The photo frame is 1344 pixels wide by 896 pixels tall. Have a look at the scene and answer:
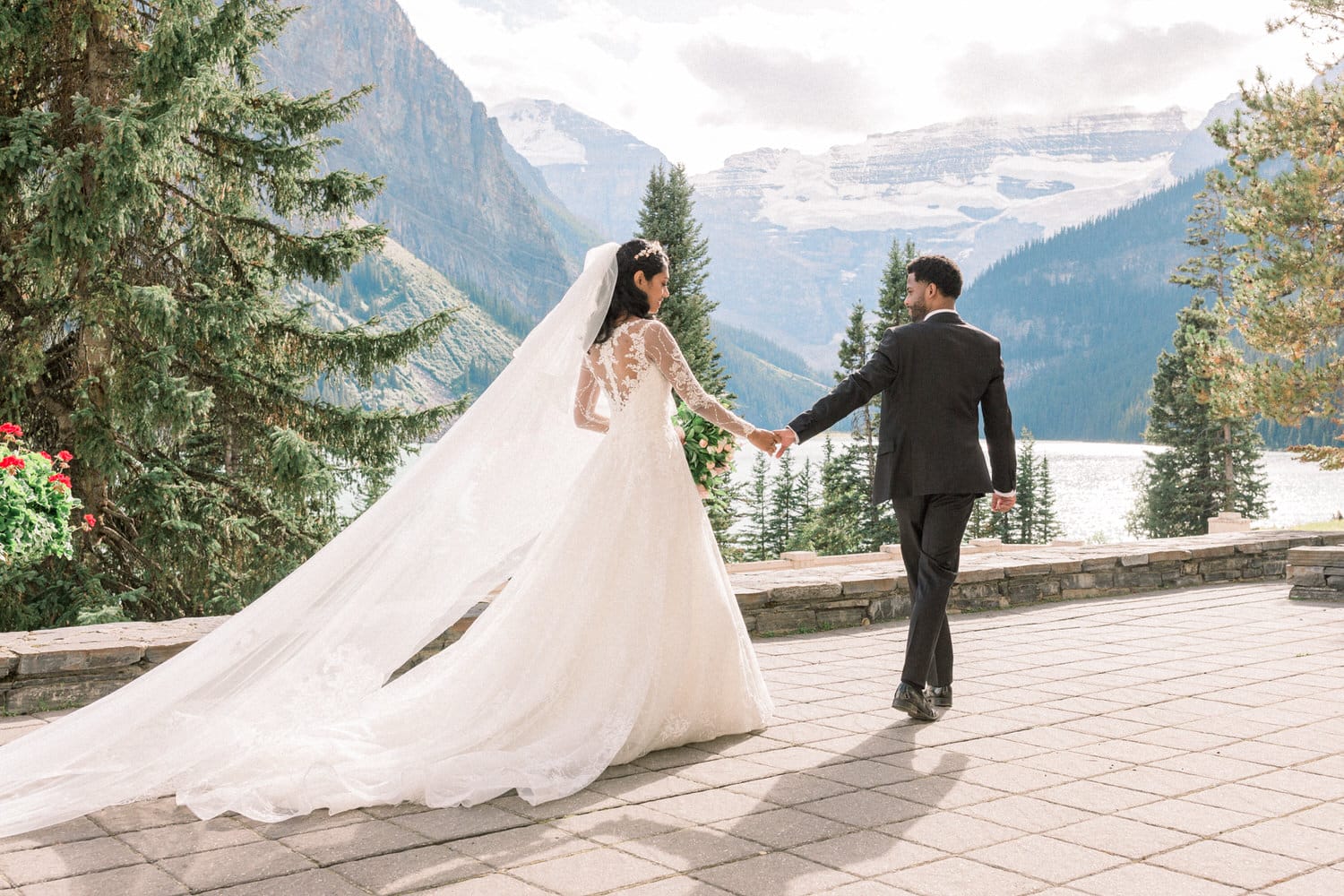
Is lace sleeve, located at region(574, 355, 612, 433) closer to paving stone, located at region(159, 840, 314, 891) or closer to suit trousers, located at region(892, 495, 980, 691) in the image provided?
suit trousers, located at region(892, 495, 980, 691)

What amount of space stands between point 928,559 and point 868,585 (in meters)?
3.01

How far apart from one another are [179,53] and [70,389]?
3397 mm

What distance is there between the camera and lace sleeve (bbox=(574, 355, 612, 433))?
16.5ft

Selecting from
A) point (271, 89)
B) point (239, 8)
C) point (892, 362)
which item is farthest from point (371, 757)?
point (271, 89)

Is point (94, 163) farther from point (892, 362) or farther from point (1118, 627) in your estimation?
point (1118, 627)

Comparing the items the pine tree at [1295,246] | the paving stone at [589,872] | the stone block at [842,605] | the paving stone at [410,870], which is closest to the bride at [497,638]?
the paving stone at [410,870]

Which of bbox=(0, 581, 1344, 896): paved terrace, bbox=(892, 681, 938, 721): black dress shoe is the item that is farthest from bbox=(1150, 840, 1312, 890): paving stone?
bbox=(892, 681, 938, 721): black dress shoe

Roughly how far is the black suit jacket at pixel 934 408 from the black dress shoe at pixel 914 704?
0.89 meters

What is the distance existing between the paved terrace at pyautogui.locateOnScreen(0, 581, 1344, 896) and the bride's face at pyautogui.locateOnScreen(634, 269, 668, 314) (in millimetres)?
1945

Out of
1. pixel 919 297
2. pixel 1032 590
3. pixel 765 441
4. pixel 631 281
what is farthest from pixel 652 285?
pixel 1032 590

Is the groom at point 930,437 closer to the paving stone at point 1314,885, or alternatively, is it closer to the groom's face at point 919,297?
the groom's face at point 919,297

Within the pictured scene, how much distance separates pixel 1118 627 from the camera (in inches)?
309

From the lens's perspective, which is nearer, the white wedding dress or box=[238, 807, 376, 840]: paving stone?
box=[238, 807, 376, 840]: paving stone

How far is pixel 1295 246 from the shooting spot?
17.3 metres
